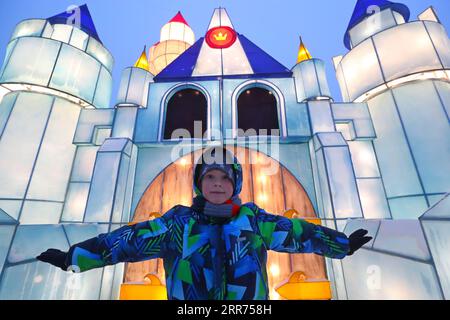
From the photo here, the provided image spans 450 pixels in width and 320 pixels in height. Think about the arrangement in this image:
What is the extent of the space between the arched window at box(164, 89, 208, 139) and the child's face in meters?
4.14

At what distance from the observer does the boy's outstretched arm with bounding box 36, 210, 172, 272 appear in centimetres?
185

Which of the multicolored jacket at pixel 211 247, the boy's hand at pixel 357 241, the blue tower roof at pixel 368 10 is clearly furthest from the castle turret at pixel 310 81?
the multicolored jacket at pixel 211 247

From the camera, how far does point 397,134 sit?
5.56 m

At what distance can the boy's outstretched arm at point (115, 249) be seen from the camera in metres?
1.85

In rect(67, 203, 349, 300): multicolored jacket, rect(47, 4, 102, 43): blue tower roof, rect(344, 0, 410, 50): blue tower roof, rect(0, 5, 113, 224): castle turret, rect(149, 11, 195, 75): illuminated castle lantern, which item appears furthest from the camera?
rect(149, 11, 195, 75): illuminated castle lantern

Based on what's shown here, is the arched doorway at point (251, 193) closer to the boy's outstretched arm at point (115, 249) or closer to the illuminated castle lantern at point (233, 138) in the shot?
the illuminated castle lantern at point (233, 138)

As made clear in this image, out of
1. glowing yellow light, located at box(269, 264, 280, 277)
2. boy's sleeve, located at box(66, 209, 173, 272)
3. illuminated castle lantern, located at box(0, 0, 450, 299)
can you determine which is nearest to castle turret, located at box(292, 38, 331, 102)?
illuminated castle lantern, located at box(0, 0, 450, 299)

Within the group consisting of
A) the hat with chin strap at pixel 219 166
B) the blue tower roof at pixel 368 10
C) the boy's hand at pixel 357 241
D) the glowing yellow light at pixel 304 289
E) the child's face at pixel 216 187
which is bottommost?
Result: the glowing yellow light at pixel 304 289

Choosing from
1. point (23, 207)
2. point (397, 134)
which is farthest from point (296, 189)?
point (23, 207)

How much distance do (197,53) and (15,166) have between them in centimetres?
570

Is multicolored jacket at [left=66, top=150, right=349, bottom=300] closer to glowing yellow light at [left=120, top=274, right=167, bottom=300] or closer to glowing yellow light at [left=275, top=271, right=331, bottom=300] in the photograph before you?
glowing yellow light at [left=275, top=271, right=331, bottom=300]

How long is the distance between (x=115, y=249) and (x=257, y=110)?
5.20 m

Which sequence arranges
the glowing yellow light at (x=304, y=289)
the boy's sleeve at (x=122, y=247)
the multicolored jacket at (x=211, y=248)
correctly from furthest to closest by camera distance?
the glowing yellow light at (x=304, y=289) < the boy's sleeve at (x=122, y=247) < the multicolored jacket at (x=211, y=248)
